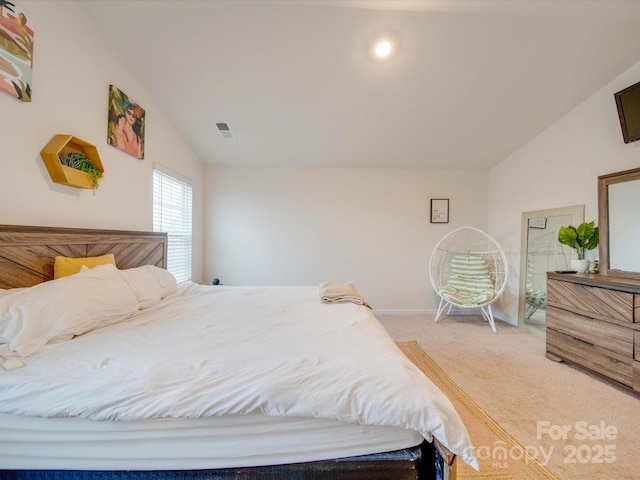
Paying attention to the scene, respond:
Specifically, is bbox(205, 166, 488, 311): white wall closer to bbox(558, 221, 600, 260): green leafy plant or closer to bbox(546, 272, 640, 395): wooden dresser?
bbox(558, 221, 600, 260): green leafy plant

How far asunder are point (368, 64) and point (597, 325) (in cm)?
287

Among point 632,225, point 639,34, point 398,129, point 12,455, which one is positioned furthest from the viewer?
point 398,129

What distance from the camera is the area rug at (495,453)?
1.34m

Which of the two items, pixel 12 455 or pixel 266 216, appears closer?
pixel 12 455

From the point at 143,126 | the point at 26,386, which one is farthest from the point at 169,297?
the point at 143,126

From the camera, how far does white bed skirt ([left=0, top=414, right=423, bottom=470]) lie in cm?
89

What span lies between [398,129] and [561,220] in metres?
2.07

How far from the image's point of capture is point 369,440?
3.03ft

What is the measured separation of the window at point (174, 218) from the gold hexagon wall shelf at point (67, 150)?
0.88 meters

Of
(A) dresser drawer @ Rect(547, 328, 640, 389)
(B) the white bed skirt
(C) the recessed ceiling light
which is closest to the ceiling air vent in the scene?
(C) the recessed ceiling light

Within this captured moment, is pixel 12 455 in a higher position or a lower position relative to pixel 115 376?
lower

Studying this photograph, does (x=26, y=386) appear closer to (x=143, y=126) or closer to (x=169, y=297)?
(x=169, y=297)

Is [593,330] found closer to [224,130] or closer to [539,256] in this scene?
[539,256]

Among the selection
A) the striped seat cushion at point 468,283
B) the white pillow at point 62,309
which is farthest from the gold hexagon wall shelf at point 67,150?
the striped seat cushion at point 468,283
